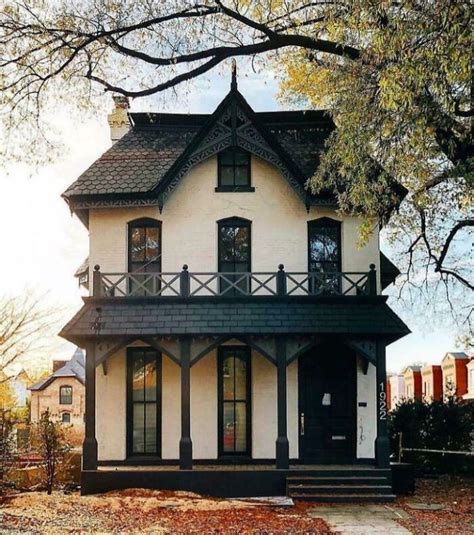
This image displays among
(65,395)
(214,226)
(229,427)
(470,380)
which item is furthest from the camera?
(65,395)

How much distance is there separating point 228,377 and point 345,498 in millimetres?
4349

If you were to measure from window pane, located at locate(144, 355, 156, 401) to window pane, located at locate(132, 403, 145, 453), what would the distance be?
0.99 feet

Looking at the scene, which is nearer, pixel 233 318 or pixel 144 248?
pixel 233 318

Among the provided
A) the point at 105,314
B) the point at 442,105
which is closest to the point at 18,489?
the point at 105,314

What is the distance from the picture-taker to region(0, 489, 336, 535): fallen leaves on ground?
505 inches

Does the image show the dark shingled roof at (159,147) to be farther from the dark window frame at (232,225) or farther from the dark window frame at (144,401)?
the dark window frame at (144,401)

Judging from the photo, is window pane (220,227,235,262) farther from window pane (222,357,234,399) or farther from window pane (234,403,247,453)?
window pane (234,403,247,453)

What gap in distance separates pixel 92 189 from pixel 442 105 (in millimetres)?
9587

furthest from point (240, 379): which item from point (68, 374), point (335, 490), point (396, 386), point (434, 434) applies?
point (68, 374)

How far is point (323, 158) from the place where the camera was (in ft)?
55.9

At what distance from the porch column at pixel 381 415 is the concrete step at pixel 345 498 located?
0.94 metres

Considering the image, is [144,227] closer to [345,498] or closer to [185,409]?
[185,409]

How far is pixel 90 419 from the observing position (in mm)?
17906

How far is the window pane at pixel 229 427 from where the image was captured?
1902 cm
